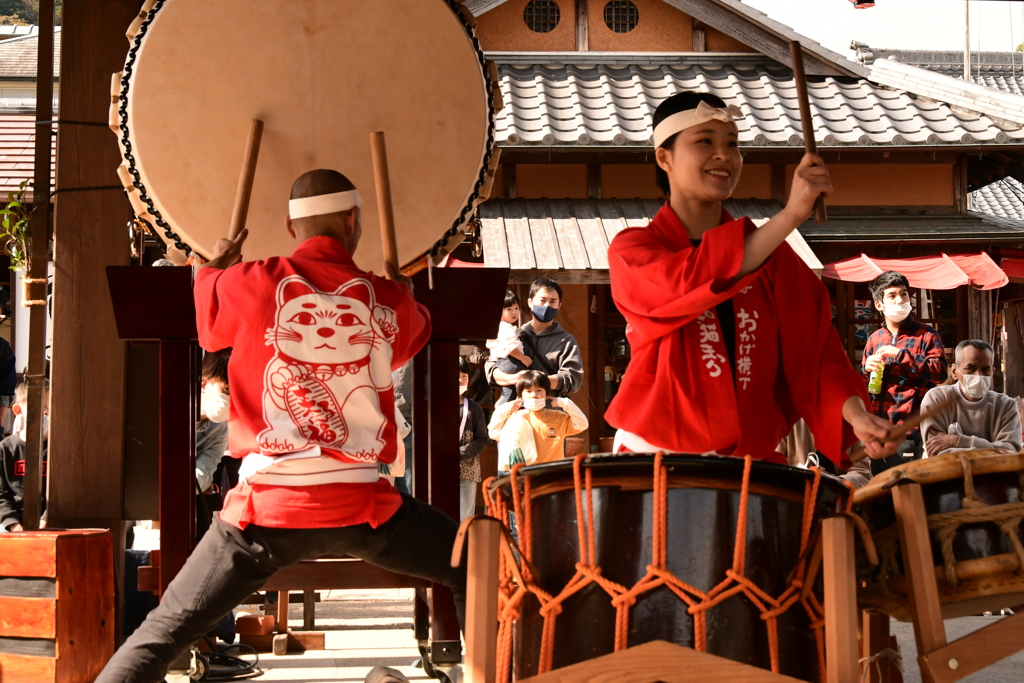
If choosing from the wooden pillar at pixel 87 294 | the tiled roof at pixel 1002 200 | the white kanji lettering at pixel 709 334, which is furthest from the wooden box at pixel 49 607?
the tiled roof at pixel 1002 200

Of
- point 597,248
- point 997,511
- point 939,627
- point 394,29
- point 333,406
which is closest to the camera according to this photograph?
point 939,627

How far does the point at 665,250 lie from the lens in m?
2.20

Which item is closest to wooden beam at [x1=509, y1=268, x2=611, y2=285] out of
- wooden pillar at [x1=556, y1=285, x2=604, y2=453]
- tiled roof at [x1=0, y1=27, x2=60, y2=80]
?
wooden pillar at [x1=556, y1=285, x2=604, y2=453]

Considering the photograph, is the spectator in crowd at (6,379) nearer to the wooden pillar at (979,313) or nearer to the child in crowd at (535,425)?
the child in crowd at (535,425)

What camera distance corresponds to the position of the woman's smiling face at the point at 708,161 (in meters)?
2.28

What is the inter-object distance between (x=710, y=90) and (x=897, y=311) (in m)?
3.76

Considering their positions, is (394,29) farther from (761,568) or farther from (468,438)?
(468,438)

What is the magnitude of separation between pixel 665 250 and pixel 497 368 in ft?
10.9

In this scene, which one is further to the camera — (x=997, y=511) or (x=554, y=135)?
(x=554, y=135)

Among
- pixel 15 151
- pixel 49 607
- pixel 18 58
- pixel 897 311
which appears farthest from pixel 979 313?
pixel 18 58

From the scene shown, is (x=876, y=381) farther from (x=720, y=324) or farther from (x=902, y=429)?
(x=902, y=429)

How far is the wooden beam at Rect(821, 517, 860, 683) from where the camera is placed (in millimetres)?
1658

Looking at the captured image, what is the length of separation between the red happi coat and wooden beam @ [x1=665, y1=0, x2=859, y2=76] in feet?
23.6

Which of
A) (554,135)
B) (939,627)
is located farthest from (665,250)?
(554,135)
